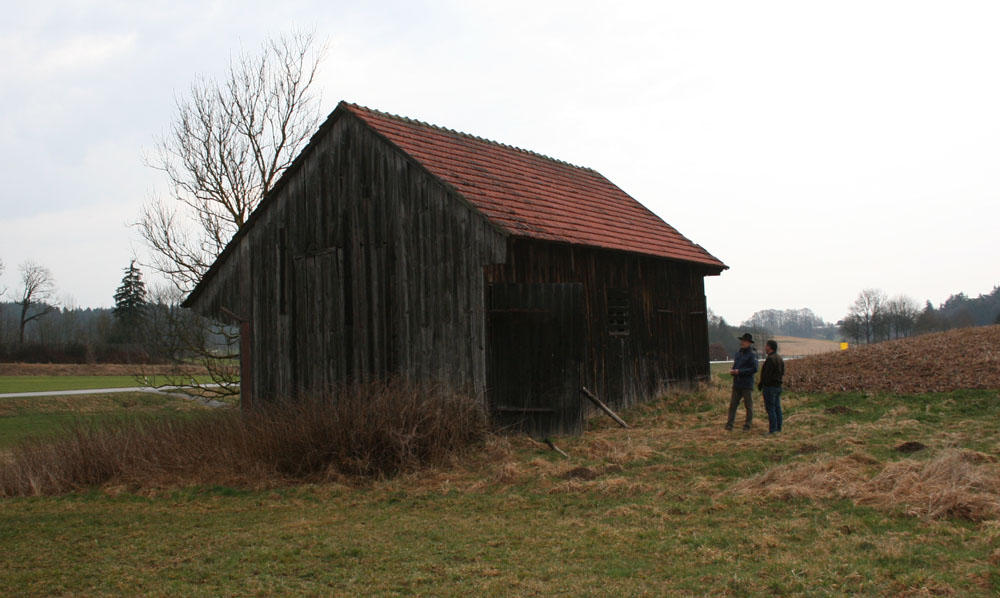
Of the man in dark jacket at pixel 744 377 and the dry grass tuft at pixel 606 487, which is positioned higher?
the man in dark jacket at pixel 744 377

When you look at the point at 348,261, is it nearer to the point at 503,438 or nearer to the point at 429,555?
the point at 503,438

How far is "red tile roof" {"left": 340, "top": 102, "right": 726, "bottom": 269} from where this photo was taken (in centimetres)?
1459

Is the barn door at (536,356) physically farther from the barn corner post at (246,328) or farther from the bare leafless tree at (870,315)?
the bare leafless tree at (870,315)

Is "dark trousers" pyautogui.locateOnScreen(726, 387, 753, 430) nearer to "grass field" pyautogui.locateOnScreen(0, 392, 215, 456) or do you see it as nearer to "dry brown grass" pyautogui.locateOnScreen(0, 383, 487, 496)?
"dry brown grass" pyautogui.locateOnScreen(0, 383, 487, 496)

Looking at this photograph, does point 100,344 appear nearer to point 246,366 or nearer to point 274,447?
point 246,366

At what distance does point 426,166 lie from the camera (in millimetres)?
14273

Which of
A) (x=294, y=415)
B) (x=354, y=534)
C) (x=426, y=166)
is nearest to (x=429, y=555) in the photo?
(x=354, y=534)

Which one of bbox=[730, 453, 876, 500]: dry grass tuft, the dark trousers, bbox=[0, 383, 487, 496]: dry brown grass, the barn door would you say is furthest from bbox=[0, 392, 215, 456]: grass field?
bbox=[730, 453, 876, 500]: dry grass tuft

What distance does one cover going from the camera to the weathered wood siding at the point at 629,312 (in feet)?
48.4

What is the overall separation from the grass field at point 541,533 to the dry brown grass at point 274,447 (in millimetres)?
513

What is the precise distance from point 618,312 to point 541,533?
979cm

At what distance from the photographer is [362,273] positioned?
49.0 ft

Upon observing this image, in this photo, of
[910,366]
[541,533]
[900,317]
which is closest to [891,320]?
[900,317]

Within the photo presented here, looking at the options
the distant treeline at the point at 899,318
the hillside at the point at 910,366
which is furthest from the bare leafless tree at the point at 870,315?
the hillside at the point at 910,366
